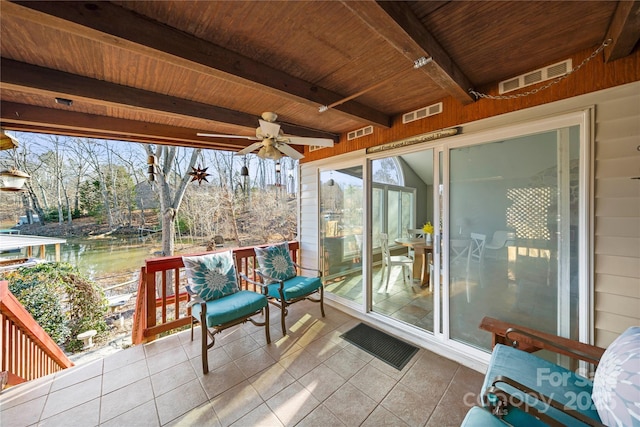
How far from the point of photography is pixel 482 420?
1.06 meters

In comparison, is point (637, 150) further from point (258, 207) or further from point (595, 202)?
point (258, 207)

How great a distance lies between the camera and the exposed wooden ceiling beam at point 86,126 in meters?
2.20

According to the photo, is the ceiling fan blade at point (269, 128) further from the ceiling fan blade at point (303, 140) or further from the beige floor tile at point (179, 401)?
the beige floor tile at point (179, 401)

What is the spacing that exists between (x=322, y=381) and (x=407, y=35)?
2.63m

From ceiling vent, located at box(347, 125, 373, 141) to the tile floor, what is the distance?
2.69 m

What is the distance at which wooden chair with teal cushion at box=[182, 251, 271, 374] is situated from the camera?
2.21 meters

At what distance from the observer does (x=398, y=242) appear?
405 centimetres

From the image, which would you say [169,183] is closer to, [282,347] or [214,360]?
[214,360]

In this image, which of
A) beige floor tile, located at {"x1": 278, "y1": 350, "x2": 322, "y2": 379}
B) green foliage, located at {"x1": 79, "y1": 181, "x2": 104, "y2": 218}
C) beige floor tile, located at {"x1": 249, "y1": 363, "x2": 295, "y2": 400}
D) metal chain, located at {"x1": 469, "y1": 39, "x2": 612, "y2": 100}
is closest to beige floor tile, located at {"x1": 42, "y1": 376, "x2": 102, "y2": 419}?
beige floor tile, located at {"x1": 249, "y1": 363, "x2": 295, "y2": 400}

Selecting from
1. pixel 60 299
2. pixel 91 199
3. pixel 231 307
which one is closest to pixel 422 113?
pixel 231 307

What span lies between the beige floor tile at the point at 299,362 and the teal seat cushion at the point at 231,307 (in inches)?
23.7

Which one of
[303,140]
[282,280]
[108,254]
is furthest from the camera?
[108,254]

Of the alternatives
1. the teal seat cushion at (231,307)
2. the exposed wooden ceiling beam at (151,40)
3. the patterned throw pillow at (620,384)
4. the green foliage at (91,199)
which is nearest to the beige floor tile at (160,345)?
the teal seat cushion at (231,307)

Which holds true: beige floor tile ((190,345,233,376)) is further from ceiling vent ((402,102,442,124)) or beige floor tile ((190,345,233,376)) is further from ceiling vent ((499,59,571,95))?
ceiling vent ((499,59,571,95))
